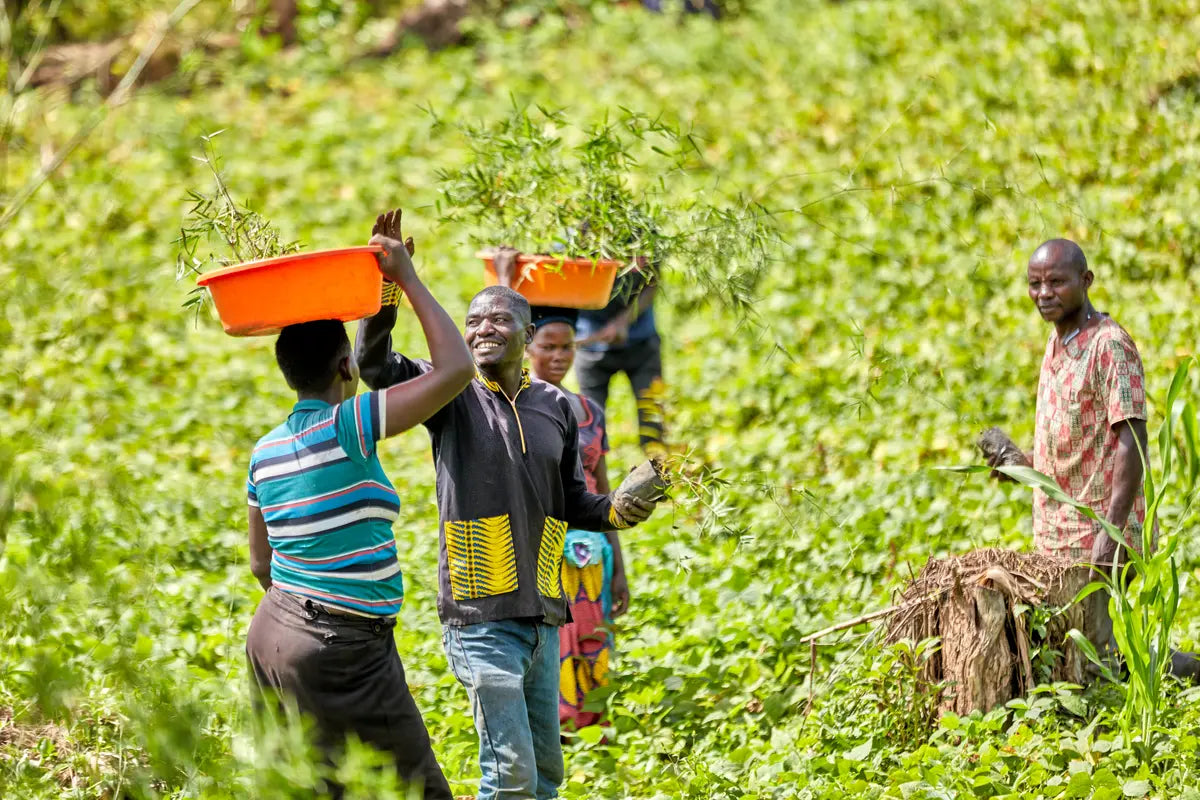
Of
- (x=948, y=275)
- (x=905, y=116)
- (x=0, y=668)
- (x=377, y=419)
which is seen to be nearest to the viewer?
Result: (x=377, y=419)

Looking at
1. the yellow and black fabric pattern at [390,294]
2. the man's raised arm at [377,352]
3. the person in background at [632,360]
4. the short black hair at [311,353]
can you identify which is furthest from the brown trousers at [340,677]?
the person in background at [632,360]

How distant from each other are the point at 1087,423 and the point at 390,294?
2.41 m

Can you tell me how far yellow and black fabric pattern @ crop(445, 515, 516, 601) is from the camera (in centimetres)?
362

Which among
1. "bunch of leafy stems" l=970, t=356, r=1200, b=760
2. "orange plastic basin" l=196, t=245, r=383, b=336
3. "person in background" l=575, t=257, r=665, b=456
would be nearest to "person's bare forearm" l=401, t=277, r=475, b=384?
"orange plastic basin" l=196, t=245, r=383, b=336

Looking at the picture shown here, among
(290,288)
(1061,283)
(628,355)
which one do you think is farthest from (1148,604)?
(628,355)

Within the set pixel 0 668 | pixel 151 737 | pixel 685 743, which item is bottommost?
pixel 685 743

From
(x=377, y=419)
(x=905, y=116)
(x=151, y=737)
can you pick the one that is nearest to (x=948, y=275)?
(x=905, y=116)

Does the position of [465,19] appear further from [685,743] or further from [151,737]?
[151,737]

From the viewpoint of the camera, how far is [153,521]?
7.02 metres

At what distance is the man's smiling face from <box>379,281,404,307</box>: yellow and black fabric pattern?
262mm

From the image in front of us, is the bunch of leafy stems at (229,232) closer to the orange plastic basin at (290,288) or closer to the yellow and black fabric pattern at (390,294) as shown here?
the yellow and black fabric pattern at (390,294)

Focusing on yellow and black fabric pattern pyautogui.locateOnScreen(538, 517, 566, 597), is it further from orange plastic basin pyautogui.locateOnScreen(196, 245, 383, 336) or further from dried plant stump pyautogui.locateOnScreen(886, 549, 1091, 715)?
dried plant stump pyautogui.locateOnScreen(886, 549, 1091, 715)

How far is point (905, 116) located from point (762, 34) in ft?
9.04

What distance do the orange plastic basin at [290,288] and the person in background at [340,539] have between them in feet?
0.30
